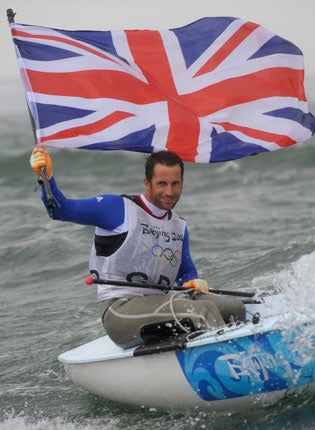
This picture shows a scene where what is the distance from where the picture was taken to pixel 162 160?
5969 millimetres

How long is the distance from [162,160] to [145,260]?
2.10 feet

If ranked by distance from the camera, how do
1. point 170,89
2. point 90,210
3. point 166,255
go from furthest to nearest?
point 170,89 < point 166,255 < point 90,210

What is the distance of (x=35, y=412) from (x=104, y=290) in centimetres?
102

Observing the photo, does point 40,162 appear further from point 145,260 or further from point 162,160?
point 145,260

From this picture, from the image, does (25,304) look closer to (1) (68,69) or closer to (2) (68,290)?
(2) (68,290)

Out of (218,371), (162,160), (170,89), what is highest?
(170,89)

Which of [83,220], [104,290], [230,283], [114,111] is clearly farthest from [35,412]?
[230,283]

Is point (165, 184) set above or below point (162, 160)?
below

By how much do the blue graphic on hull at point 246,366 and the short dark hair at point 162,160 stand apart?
114 centimetres

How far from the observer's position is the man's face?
5.95 meters

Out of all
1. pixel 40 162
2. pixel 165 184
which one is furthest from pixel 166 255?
pixel 40 162

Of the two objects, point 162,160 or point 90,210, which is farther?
point 162,160

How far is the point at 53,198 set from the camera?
18.5ft

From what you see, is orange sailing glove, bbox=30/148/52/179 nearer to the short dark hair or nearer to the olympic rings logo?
the short dark hair
